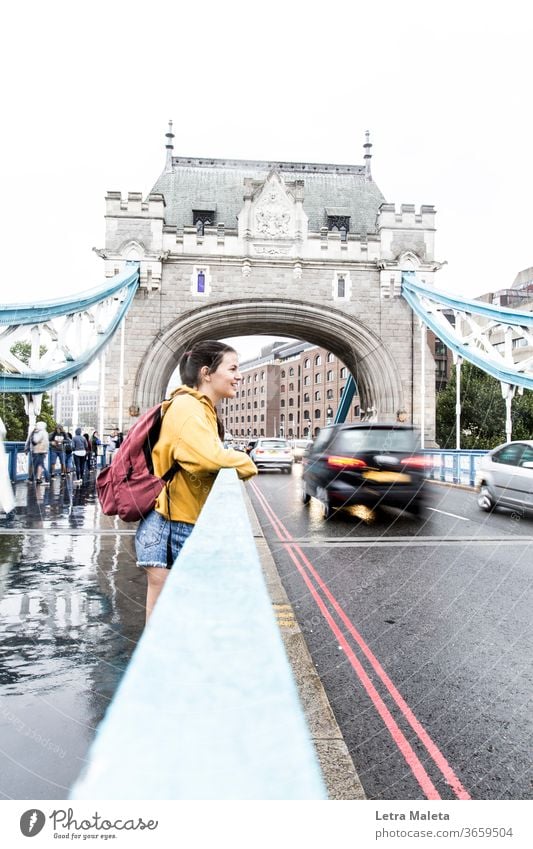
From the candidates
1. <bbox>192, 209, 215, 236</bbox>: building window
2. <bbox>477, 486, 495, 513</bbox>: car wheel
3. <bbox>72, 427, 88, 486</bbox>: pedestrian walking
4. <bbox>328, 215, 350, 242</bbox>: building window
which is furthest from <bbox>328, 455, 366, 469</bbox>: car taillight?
<bbox>328, 215, 350, 242</bbox>: building window

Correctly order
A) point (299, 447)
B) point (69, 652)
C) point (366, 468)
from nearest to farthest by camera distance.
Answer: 1. point (69, 652)
2. point (366, 468)
3. point (299, 447)

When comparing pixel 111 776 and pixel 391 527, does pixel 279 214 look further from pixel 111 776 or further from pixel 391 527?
pixel 111 776

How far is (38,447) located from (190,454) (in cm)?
962

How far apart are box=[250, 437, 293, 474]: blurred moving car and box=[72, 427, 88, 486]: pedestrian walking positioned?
9.79 metres

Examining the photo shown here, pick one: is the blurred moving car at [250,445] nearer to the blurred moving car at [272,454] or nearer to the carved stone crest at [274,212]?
the blurred moving car at [272,454]

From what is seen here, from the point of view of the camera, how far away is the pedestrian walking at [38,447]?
9.80 m

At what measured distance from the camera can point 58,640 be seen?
268 centimetres

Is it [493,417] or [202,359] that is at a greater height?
[202,359]

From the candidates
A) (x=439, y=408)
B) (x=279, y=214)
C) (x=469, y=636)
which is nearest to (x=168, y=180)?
(x=279, y=214)

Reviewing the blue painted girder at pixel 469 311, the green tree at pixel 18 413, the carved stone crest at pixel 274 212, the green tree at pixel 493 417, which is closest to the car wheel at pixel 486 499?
the green tree at pixel 493 417

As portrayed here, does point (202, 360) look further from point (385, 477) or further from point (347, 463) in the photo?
point (385, 477)

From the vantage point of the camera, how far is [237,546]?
80 centimetres

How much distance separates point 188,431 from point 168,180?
27.8m

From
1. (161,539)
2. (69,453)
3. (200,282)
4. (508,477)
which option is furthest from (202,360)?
(200,282)
